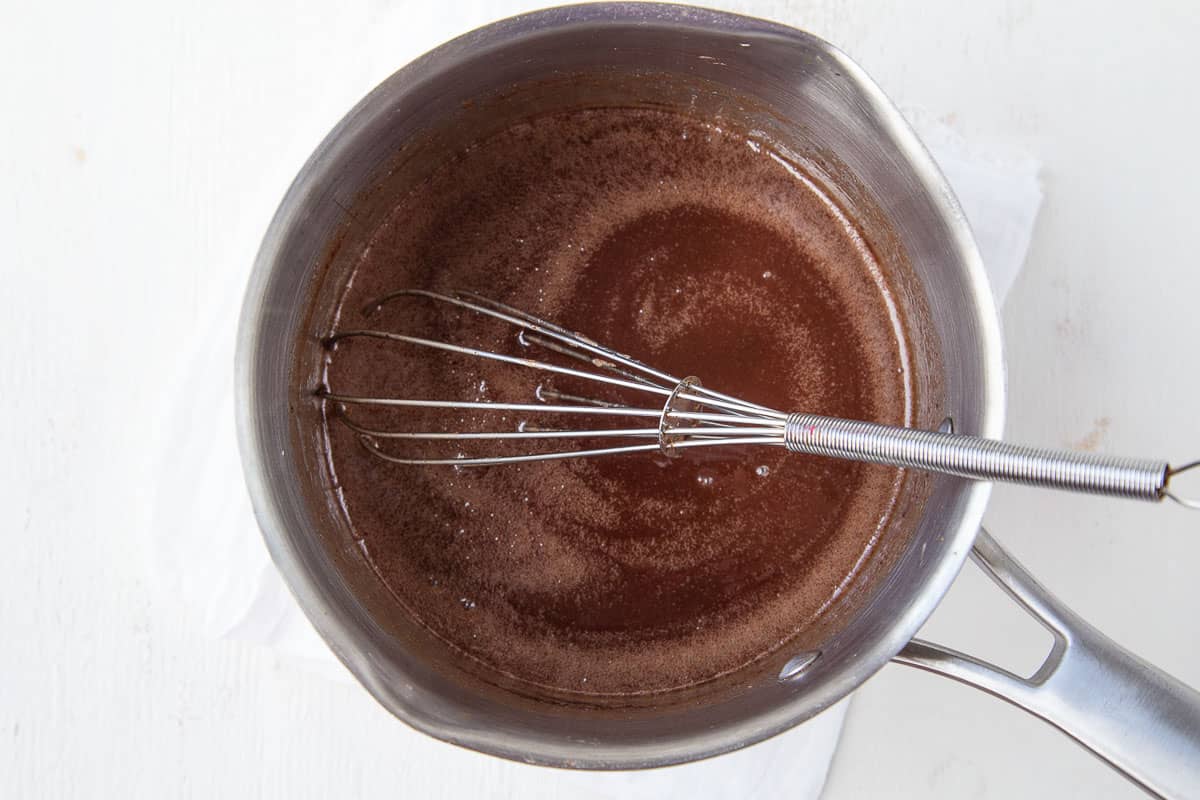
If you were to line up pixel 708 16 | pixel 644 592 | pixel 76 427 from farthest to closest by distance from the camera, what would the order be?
pixel 76 427
pixel 644 592
pixel 708 16

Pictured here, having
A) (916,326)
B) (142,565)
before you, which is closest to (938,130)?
(916,326)

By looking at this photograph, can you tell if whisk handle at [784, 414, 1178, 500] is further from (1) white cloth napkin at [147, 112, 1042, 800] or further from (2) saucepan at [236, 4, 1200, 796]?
(1) white cloth napkin at [147, 112, 1042, 800]

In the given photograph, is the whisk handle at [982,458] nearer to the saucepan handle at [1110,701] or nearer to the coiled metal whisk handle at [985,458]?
the coiled metal whisk handle at [985,458]

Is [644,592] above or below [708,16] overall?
below

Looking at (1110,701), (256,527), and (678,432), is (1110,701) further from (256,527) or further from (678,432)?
(256,527)

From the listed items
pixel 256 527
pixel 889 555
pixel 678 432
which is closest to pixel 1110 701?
pixel 889 555

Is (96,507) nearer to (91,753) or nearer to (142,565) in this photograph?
(142,565)

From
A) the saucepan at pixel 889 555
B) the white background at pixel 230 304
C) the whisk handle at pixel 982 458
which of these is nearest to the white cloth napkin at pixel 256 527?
the white background at pixel 230 304
